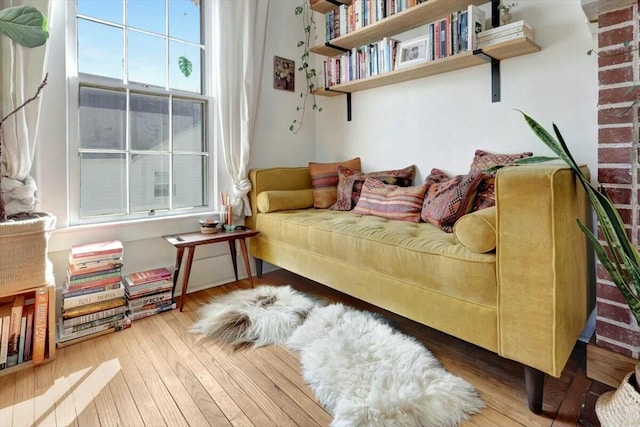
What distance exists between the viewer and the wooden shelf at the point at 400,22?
2.00 meters

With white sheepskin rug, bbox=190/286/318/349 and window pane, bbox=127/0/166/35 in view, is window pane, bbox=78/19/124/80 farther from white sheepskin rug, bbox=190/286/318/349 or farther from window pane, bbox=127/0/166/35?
white sheepskin rug, bbox=190/286/318/349

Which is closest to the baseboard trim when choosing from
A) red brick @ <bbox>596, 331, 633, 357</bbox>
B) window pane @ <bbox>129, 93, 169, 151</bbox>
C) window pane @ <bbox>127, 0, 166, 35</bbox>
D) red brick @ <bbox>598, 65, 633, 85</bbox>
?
red brick @ <bbox>596, 331, 633, 357</bbox>

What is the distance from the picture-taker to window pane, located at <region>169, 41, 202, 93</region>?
92.0 inches

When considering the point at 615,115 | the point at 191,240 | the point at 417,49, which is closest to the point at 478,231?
the point at 615,115

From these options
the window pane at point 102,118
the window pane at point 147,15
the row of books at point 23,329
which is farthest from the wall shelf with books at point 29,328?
the window pane at point 147,15

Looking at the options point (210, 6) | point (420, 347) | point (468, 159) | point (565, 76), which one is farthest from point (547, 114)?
point (210, 6)

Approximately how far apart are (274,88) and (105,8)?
1237 mm

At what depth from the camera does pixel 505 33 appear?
5.67 ft

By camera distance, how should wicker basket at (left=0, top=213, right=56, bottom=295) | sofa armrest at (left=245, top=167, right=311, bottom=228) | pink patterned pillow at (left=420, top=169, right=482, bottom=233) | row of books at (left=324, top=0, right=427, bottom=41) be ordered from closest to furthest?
1. wicker basket at (left=0, top=213, right=56, bottom=295)
2. pink patterned pillow at (left=420, top=169, right=482, bottom=233)
3. row of books at (left=324, top=0, right=427, bottom=41)
4. sofa armrest at (left=245, top=167, right=311, bottom=228)

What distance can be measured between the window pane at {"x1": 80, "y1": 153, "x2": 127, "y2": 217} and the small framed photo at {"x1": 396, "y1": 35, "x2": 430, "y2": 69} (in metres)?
1.95

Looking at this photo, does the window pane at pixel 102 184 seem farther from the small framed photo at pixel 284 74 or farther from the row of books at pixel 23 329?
the small framed photo at pixel 284 74

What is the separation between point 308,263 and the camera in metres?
2.04

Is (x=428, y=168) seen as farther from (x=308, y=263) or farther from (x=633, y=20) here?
(x=633, y=20)

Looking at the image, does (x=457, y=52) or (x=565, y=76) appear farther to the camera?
(x=457, y=52)
